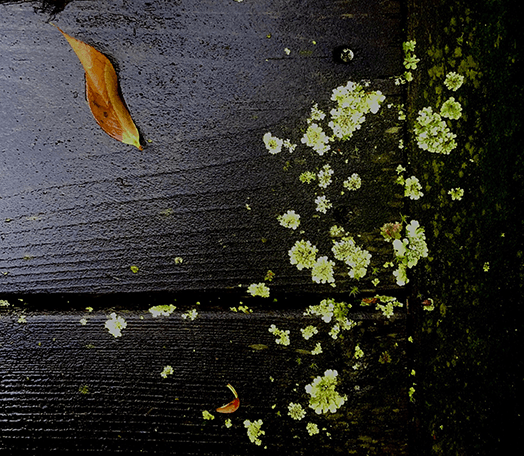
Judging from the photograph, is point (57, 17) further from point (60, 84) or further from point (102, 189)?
point (102, 189)

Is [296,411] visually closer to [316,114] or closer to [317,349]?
[317,349]

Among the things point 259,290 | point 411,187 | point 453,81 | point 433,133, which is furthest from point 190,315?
point 453,81

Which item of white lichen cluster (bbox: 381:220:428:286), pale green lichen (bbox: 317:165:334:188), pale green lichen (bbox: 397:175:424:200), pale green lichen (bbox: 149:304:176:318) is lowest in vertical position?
white lichen cluster (bbox: 381:220:428:286)

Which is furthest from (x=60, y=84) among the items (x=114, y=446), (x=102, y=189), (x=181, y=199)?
(x=114, y=446)

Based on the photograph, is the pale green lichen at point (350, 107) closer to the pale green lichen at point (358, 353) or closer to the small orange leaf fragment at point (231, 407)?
the pale green lichen at point (358, 353)

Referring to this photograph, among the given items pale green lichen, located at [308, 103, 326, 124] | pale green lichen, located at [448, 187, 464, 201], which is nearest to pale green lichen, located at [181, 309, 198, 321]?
pale green lichen, located at [308, 103, 326, 124]

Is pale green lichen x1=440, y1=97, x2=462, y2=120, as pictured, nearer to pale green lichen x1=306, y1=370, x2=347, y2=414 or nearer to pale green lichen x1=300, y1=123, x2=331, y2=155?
pale green lichen x1=300, y1=123, x2=331, y2=155
